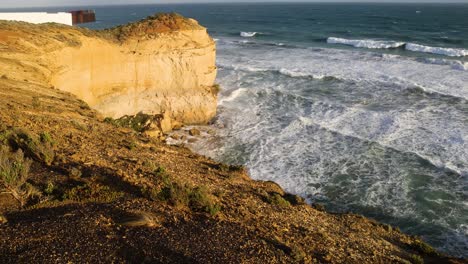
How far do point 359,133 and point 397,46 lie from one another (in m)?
34.3

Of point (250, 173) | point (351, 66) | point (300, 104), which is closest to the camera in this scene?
point (250, 173)

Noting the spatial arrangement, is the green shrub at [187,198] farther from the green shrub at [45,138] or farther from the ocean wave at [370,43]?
the ocean wave at [370,43]

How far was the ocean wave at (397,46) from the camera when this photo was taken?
Result: 45.2 metres

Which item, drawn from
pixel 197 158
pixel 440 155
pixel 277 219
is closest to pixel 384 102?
pixel 440 155

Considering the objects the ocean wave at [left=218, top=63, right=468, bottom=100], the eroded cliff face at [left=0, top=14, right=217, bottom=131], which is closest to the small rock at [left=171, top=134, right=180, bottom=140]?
the eroded cliff face at [left=0, top=14, right=217, bottom=131]

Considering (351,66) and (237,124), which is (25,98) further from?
(351,66)

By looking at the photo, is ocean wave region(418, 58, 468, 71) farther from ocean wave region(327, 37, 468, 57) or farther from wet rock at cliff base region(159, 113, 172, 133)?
wet rock at cliff base region(159, 113, 172, 133)

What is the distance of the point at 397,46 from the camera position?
50.8 m

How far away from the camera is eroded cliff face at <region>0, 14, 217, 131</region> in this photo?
1630 centimetres

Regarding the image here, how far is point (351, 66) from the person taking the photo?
124 feet

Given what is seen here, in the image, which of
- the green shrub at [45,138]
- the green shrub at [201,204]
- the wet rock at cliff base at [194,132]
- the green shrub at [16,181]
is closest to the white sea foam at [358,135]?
the wet rock at cliff base at [194,132]

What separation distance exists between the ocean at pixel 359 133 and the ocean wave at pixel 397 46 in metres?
5.85

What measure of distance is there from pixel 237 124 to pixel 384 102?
10594 mm

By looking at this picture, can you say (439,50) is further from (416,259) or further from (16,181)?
(16,181)
